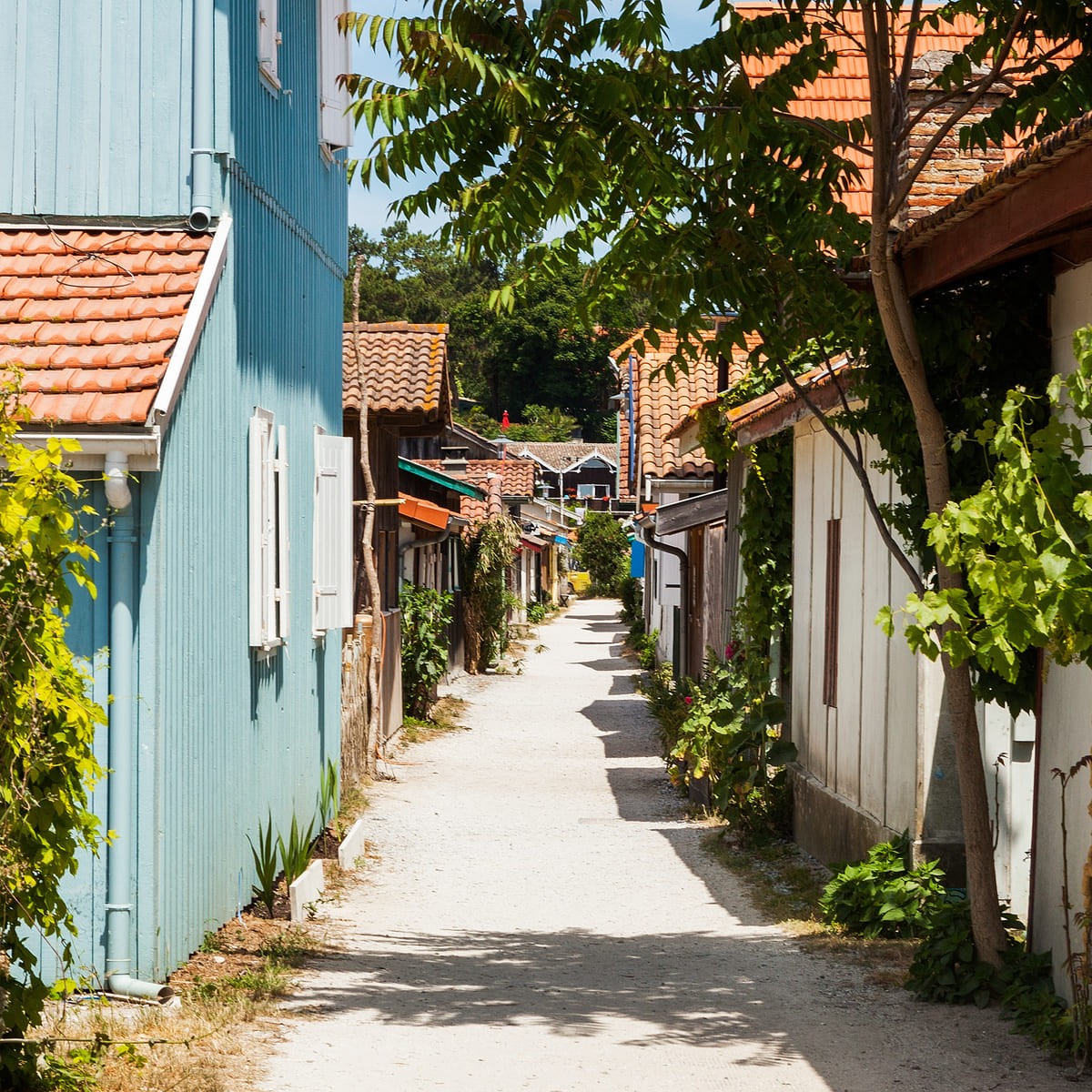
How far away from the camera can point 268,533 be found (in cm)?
914

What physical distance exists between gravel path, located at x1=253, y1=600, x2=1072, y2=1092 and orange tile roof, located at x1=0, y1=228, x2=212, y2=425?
2849mm

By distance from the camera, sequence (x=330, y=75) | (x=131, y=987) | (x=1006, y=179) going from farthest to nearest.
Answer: (x=330, y=75) → (x=131, y=987) → (x=1006, y=179)

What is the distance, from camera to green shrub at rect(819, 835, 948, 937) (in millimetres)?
8055

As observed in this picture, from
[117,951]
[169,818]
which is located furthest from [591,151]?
[117,951]

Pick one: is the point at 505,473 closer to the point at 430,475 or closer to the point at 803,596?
the point at 430,475

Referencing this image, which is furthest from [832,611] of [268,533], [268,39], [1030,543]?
[1030,543]

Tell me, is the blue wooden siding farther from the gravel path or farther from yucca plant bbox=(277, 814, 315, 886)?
the gravel path

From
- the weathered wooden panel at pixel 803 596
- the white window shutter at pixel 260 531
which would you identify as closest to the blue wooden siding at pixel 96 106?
the white window shutter at pixel 260 531

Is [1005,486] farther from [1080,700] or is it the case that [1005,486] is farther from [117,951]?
[117,951]

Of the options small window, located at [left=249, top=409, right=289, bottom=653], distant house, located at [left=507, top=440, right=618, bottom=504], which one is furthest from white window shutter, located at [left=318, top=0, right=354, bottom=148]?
distant house, located at [left=507, top=440, right=618, bottom=504]

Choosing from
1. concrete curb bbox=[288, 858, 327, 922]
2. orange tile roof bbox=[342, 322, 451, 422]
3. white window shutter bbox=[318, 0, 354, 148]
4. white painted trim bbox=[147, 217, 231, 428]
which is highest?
white window shutter bbox=[318, 0, 354, 148]

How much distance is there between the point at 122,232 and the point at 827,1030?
516 centimetres

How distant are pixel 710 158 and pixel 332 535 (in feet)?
17.2

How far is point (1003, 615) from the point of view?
4617 millimetres
